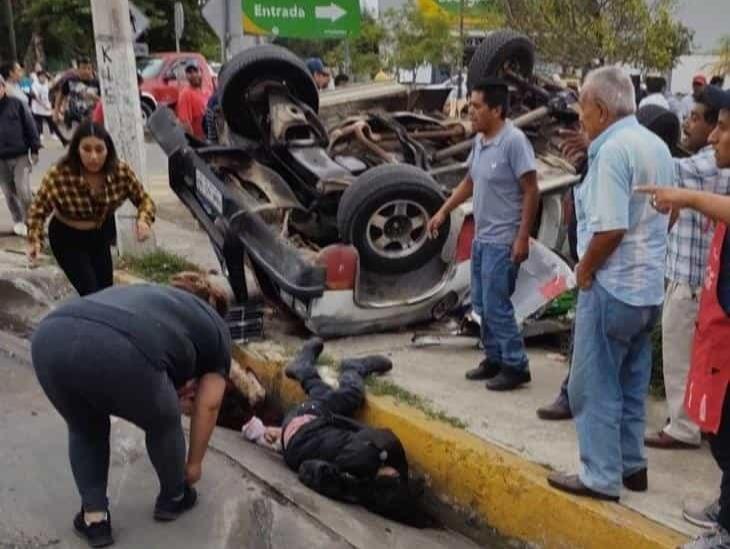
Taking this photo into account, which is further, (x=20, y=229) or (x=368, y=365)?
(x=20, y=229)

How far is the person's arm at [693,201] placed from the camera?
292 centimetres

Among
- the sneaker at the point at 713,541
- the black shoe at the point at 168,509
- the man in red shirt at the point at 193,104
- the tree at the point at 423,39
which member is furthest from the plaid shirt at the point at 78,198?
the tree at the point at 423,39

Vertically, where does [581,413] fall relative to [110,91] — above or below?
below

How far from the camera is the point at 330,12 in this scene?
37.7 feet

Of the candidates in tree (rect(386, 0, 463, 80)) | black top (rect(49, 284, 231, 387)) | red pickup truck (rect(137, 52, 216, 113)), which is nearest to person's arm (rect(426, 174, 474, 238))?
black top (rect(49, 284, 231, 387))

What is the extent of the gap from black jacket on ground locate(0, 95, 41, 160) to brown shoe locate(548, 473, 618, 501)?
6.92 m

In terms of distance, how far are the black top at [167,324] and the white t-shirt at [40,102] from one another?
57.9ft

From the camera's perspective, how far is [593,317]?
3.64m

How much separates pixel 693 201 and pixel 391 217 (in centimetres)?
304

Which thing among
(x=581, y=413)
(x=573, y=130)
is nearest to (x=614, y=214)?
(x=581, y=413)

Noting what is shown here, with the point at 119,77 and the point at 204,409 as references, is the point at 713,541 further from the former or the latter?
the point at 119,77

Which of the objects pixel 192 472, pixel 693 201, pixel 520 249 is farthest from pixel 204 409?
pixel 693 201

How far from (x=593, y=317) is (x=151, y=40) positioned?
3963cm

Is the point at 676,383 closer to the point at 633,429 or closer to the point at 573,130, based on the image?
the point at 633,429
